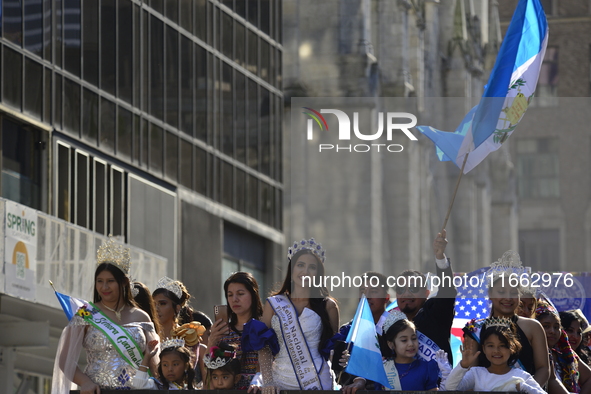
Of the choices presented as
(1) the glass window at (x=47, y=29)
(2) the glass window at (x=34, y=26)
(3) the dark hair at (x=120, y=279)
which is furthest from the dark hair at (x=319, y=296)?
(1) the glass window at (x=47, y=29)

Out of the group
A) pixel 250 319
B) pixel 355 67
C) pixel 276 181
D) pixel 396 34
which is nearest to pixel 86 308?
pixel 250 319

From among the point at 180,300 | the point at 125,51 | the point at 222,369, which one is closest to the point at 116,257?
the point at 222,369

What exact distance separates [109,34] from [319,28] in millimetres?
15013

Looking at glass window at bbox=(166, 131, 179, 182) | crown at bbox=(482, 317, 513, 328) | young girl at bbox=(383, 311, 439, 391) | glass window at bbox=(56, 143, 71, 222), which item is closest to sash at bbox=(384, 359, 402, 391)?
young girl at bbox=(383, 311, 439, 391)

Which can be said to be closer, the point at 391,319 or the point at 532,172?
the point at 391,319

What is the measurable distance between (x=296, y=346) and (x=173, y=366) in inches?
32.9

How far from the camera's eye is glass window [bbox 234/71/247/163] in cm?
3747

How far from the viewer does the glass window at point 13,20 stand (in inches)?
1021

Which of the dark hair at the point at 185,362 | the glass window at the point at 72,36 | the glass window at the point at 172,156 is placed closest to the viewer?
the dark hair at the point at 185,362

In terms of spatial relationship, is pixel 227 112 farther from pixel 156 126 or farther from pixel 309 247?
pixel 309 247

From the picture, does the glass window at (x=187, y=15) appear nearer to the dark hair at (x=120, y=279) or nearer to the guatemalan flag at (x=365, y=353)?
the dark hair at (x=120, y=279)

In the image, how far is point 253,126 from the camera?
126ft

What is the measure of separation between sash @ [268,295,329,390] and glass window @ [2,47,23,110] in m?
16.7

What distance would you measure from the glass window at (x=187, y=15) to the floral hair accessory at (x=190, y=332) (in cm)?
2380
